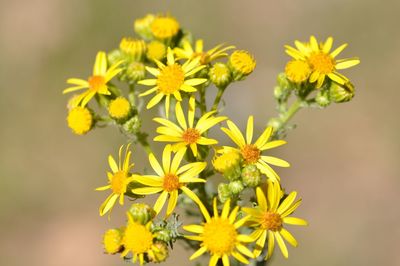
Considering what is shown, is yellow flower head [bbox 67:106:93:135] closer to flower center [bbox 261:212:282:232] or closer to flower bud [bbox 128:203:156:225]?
flower bud [bbox 128:203:156:225]

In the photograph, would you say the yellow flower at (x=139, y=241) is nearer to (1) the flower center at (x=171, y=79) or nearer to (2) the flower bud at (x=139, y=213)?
(2) the flower bud at (x=139, y=213)

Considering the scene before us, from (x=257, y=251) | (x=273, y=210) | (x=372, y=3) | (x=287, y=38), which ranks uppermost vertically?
(x=372, y=3)

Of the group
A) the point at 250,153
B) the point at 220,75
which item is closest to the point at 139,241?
the point at 250,153

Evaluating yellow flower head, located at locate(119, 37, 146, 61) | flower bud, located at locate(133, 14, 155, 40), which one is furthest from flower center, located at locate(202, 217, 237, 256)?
flower bud, located at locate(133, 14, 155, 40)

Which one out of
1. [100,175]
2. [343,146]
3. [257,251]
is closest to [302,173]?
[343,146]

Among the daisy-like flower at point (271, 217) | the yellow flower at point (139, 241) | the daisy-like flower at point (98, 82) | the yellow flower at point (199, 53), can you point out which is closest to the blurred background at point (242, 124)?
the yellow flower at point (199, 53)

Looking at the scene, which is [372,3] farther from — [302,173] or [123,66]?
[123,66]

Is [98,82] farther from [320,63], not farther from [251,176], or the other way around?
[320,63]
